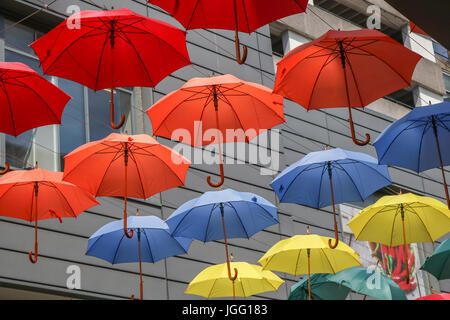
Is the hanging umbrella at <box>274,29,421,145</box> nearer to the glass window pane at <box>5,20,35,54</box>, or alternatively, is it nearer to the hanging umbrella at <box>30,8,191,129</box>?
the hanging umbrella at <box>30,8,191,129</box>

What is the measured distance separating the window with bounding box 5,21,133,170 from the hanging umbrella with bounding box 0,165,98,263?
1937mm

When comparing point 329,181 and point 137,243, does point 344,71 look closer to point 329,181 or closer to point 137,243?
point 329,181

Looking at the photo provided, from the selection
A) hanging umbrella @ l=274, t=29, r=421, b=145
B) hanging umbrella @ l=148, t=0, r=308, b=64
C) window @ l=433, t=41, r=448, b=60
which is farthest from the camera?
window @ l=433, t=41, r=448, b=60

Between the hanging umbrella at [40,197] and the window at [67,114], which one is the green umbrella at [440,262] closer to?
the hanging umbrella at [40,197]

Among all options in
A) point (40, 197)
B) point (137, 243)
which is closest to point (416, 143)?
point (137, 243)

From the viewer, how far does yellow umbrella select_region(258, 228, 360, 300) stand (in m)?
11.1

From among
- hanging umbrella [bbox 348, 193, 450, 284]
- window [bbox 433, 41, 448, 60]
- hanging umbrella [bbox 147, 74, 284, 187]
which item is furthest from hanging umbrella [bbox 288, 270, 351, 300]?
window [bbox 433, 41, 448, 60]

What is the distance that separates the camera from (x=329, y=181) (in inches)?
433

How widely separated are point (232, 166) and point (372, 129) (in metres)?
6.13

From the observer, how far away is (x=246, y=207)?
35.6 ft

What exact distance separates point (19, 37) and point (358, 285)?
7.13 metres

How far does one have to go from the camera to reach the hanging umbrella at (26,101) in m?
8.84
